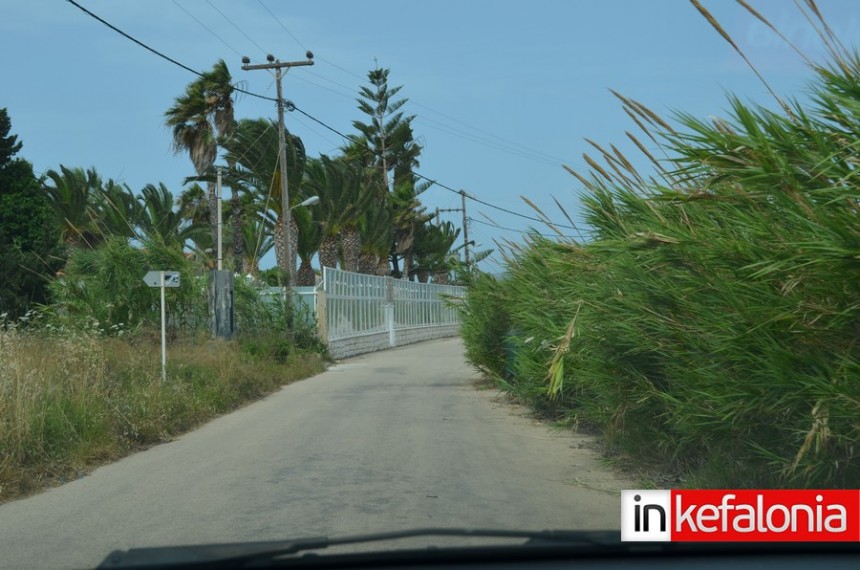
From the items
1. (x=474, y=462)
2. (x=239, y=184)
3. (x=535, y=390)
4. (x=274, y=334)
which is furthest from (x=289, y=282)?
(x=474, y=462)

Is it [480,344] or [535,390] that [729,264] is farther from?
[480,344]

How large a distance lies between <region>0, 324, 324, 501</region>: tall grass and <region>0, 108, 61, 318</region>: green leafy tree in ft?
50.9

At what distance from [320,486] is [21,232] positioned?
3448 centimetres

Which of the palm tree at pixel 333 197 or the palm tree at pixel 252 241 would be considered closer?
the palm tree at pixel 333 197

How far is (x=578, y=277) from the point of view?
9.92 meters

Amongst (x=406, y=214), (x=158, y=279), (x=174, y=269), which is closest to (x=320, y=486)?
(x=158, y=279)

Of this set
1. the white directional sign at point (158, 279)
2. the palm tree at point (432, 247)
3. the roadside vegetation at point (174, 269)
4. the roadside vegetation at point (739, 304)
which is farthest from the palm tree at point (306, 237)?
the roadside vegetation at point (739, 304)

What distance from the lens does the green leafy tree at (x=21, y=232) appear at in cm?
3359

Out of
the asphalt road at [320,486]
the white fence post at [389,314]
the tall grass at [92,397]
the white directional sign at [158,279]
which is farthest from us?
the white fence post at [389,314]

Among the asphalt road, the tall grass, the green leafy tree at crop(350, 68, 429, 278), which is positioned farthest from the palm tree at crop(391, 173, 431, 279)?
the asphalt road

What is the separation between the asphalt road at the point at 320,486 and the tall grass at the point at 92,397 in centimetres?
39

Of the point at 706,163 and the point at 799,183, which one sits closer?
the point at 799,183

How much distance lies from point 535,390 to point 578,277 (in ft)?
13.6

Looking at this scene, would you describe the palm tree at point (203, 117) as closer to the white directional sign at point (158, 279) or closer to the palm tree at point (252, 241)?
the palm tree at point (252, 241)
